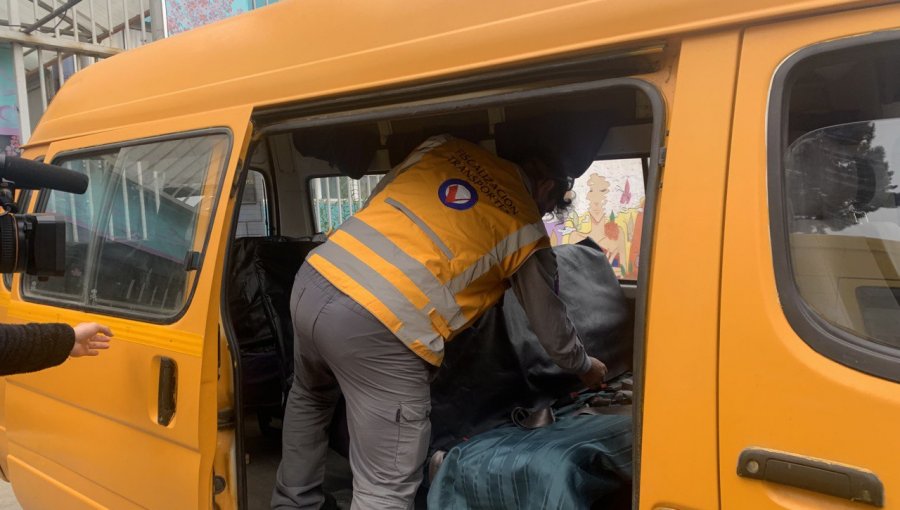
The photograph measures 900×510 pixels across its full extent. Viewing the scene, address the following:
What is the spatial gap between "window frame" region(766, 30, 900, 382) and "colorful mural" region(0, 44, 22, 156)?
725cm

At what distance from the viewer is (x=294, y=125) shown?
6.68ft

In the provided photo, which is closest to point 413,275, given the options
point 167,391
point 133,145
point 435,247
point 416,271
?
point 416,271

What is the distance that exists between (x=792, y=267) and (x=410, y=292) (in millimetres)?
1060

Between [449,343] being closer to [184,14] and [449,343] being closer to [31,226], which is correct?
[31,226]

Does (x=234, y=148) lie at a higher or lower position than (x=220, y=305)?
higher

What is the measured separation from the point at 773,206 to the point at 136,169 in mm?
2230

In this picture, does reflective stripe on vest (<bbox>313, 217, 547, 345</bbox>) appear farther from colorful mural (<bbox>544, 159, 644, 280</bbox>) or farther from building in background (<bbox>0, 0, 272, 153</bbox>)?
building in background (<bbox>0, 0, 272, 153</bbox>)

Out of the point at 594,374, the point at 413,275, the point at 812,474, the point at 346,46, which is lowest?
the point at 594,374

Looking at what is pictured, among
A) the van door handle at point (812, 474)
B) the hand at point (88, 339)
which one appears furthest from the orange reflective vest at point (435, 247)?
the van door handle at point (812, 474)

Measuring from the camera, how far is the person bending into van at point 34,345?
172 cm

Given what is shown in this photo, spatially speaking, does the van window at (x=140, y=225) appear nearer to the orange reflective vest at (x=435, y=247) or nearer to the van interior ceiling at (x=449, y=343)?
the van interior ceiling at (x=449, y=343)

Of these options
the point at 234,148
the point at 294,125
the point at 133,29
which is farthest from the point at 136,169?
the point at 133,29

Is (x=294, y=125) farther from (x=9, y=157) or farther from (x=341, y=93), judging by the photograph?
(x=9, y=157)

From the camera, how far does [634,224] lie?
2988 mm
